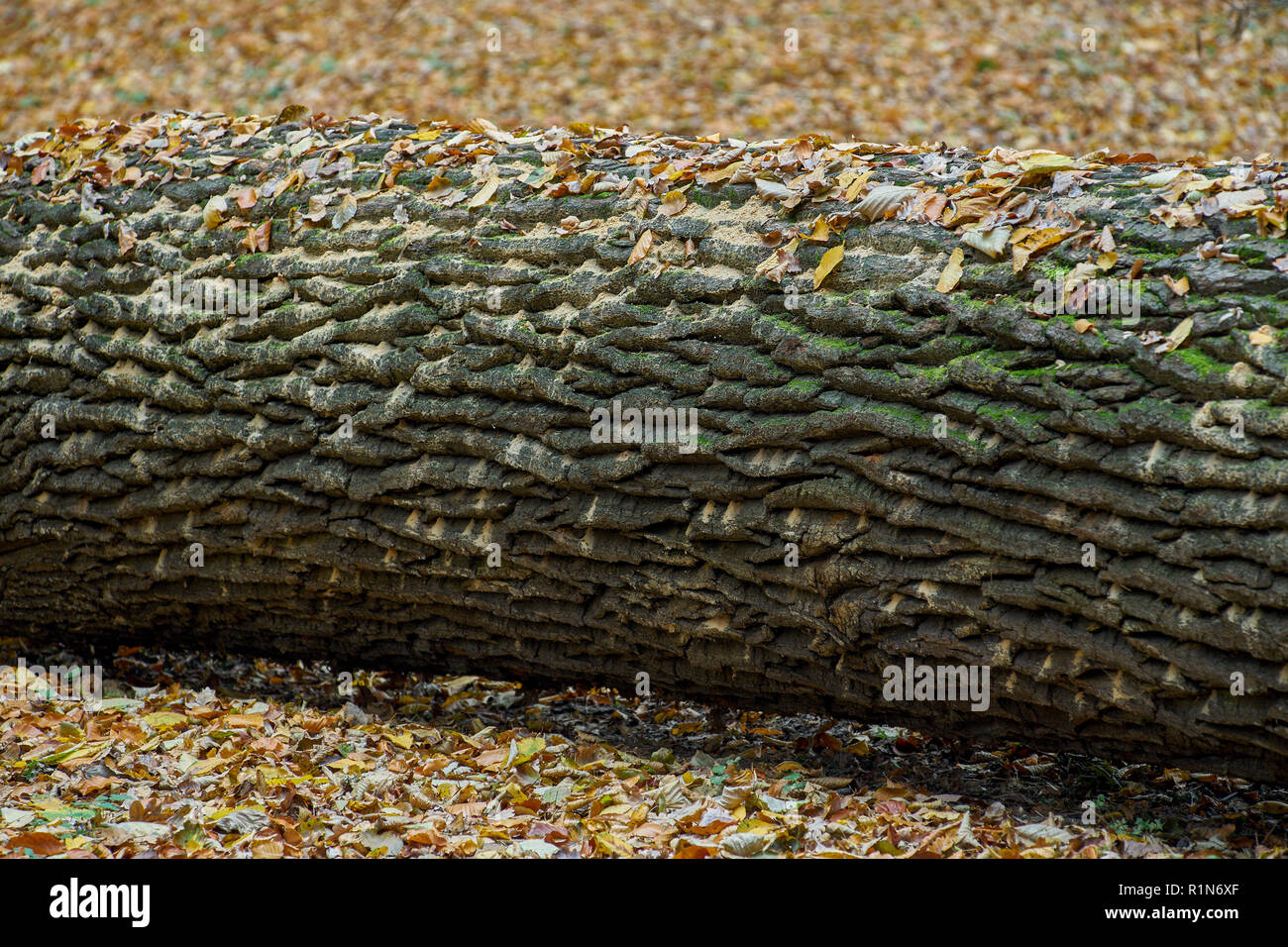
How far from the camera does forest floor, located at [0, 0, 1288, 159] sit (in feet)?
28.8

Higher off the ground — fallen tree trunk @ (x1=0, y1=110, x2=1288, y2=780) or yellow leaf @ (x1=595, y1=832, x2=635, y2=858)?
fallen tree trunk @ (x1=0, y1=110, x2=1288, y2=780)

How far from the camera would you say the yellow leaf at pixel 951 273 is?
2.92 meters

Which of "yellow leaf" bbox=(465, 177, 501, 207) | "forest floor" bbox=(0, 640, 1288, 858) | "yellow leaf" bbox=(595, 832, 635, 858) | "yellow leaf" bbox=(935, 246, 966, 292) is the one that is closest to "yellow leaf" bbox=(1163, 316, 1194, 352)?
"yellow leaf" bbox=(935, 246, 966, 292)

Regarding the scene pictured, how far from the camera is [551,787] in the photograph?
3307mm

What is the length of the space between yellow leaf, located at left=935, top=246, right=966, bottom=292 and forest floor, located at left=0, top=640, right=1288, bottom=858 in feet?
4.81

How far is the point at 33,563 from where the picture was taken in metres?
4.24

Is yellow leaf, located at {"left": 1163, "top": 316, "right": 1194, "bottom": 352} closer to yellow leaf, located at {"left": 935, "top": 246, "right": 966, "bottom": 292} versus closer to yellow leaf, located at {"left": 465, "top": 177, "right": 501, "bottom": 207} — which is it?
yellow leaf, located at {"left": 935, "top": 246, "right": 966, "bottom": 292}

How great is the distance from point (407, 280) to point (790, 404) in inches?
53.0

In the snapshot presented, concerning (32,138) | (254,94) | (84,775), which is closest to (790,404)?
(84,775)

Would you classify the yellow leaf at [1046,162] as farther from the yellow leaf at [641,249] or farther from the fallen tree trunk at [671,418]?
the yellow leaf at [641,249]

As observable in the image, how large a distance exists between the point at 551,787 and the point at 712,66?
742cm

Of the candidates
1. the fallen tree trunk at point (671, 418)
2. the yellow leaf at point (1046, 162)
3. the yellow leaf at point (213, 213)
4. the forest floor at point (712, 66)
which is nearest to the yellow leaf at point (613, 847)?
the fallen tree trunk at point (671, 418)

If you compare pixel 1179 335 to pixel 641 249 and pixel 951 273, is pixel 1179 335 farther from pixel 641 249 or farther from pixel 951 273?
pixel 641 249

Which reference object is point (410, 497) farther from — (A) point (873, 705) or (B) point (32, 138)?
(B) point (32, 138)
